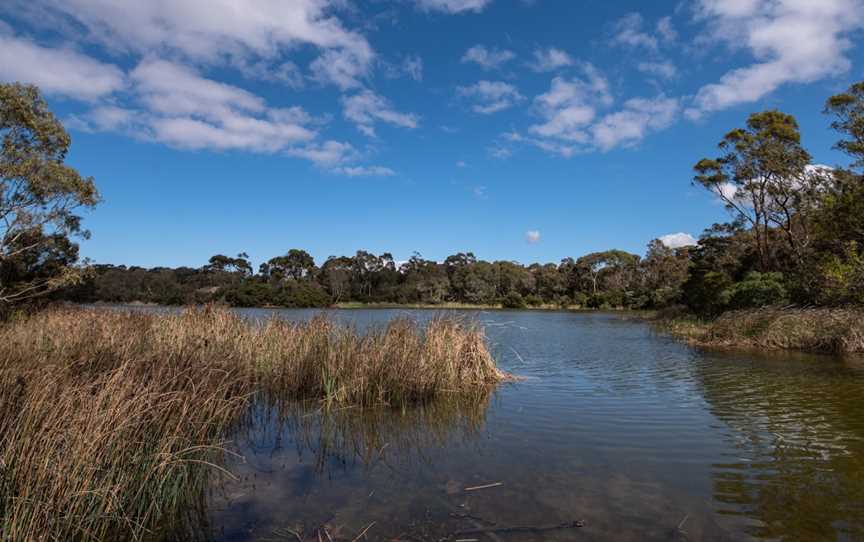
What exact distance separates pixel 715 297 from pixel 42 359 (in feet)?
106

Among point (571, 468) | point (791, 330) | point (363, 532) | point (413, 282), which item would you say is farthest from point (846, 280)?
point (413, 282)

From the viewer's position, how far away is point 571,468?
244 inches

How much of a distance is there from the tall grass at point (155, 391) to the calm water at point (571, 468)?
Result: 629 mm

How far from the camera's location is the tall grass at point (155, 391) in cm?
371

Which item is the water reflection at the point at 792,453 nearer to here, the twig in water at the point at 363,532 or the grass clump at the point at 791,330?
the twig in water at the point at 363,532

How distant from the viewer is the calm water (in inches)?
182

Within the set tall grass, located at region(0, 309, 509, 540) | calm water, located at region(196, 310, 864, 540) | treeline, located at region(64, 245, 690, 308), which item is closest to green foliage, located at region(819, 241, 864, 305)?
calm water, located at region(196, 310, 864, 540)

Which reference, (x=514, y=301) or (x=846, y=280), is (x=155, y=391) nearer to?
(x=846, y=280)

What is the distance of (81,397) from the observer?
4141mm

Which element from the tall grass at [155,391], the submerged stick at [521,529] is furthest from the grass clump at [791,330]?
the submerged stick at [521,529]

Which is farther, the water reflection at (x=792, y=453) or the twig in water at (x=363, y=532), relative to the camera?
the water reflection at (x=792, y=453)

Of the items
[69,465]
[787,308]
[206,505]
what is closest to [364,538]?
[206,505]

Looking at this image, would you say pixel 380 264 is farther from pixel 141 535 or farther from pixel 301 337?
pixel 141 535

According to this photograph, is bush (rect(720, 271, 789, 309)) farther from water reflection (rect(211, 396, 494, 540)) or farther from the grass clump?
water reflection (rect(211, 396, 494, 540))
